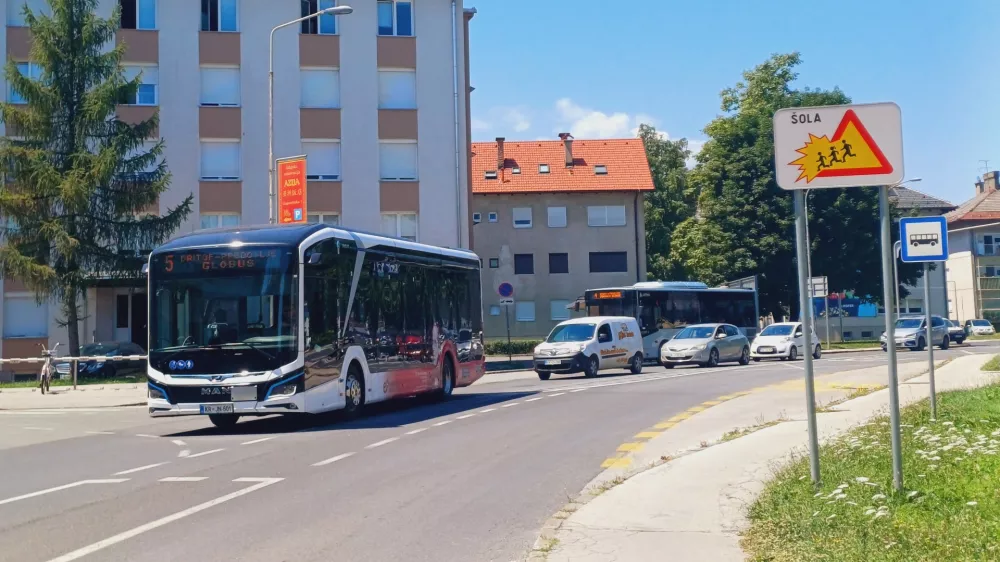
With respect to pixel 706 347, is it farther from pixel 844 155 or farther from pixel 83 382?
pixel 844 155

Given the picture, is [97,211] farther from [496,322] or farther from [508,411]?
[496,322]

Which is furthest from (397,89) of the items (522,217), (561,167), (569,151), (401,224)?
(569,151)

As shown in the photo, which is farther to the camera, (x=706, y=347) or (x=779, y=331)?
(x=779, y=331)

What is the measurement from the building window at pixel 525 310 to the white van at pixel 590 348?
2909 centimetres

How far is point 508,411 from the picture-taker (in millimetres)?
18641

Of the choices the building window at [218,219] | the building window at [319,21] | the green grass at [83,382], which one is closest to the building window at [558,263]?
the building window at [319,21]

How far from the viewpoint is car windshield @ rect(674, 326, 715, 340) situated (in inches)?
1458

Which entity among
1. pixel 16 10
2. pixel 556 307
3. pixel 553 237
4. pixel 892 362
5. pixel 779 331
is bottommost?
pixel 779 331

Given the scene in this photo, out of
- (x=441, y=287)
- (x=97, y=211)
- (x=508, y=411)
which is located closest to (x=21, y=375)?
(x=97, y=211)

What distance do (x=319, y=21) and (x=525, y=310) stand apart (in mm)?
26049

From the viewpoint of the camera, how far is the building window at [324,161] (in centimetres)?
4156

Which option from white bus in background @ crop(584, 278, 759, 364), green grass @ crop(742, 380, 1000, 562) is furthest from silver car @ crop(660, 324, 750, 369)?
green grass @ crop(742, 380, 1000, 562)

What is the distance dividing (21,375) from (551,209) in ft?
109

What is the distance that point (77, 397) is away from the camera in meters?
26.6
